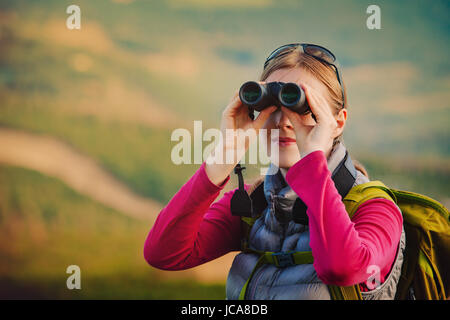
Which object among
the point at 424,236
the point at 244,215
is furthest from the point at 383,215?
the point at 244,215

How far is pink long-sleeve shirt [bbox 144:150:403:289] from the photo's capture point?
3.35 feet

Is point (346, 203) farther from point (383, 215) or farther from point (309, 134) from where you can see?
point (309, 134)

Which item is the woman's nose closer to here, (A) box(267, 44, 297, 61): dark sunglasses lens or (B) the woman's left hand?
(B) the woman's left hand

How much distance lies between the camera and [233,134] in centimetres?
131

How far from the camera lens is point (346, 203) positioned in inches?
46.3

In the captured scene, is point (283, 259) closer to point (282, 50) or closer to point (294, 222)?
point (294, 222)

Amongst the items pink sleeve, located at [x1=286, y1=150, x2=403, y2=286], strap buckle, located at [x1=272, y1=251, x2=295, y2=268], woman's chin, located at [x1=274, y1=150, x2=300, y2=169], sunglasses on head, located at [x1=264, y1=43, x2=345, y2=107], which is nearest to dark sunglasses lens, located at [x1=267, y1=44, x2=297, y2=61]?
sunglasses on head, located at [x1=264, y1=43, x2=345, y2=107]

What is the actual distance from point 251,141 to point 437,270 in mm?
589

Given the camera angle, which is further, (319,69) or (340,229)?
(319,69)

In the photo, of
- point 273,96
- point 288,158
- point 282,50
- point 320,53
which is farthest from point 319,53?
point 288,158

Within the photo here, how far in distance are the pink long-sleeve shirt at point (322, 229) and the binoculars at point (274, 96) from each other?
0.15 meters

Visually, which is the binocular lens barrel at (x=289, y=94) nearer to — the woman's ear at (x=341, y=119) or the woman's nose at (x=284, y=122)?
the woman's nose at (x=284, y=122)

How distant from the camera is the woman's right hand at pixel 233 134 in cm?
126

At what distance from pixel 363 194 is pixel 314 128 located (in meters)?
0.21
